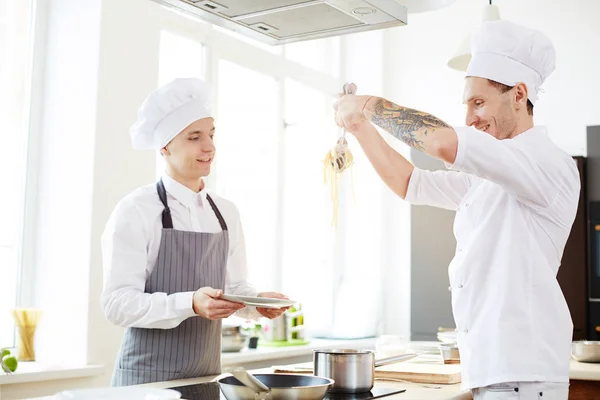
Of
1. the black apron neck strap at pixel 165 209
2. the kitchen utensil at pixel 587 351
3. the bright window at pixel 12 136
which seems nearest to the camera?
the black apron neck strap at pixel 165 209

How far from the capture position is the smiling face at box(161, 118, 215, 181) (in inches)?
105

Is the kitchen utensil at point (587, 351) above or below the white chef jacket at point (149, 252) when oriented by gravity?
below

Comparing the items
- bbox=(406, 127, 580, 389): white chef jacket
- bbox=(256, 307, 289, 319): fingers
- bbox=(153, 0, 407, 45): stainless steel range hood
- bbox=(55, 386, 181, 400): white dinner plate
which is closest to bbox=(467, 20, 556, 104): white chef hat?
bbox=(406, 127, 580, 389): white chef jacket

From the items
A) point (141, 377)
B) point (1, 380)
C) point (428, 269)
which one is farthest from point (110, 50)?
point (428, 269)

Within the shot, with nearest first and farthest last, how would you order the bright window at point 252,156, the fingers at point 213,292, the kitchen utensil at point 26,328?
the fingers at point 213,292
the kitchen utensil at point 26,328
the bright window at point 252,156

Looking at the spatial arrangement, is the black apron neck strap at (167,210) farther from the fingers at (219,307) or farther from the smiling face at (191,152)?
the fingers at (219,307)

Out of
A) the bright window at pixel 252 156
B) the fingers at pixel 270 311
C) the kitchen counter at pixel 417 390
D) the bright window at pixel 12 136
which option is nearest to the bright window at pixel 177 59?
the bright window at pixel 252 156

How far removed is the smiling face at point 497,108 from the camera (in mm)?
2027

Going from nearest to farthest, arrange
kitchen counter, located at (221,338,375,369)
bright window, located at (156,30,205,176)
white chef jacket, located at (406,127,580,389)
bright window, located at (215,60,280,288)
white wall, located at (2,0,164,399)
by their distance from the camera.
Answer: white chef jacket, located at (406,127,580,389)
white wall, located at (2,0,164,399)
kitchen counter, located at (221,338,375,369)
bright window, located at (156,30,205,176)
bright window, located at (215,60,280,288)

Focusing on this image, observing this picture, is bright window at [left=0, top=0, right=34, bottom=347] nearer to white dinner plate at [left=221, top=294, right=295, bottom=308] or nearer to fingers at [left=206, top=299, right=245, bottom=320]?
fingers at [left=206, top=299, right=245, bottom=320]

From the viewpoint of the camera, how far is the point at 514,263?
188 centimetres

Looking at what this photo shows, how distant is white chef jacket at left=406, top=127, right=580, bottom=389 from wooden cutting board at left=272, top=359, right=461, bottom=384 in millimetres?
360

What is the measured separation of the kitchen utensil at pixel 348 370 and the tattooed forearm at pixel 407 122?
22.9 inches

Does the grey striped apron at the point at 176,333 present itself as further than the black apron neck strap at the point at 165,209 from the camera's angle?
No
